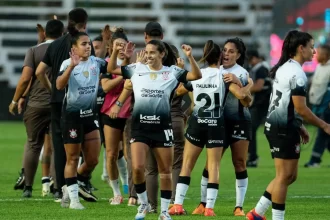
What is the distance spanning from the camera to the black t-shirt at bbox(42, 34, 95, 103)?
14.0 meters

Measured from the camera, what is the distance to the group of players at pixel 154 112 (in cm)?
1150

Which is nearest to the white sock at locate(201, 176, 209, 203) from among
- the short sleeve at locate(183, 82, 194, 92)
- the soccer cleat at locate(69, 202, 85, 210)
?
the short sleeve at locate(183, 82, 194, 92)

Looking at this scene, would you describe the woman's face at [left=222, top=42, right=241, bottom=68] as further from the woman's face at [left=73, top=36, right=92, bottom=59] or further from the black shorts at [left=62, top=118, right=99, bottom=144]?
the black shorts at [left=62, top=118, right=99, bottom=144]

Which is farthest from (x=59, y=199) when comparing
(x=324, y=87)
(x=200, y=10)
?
(x=200, y=10)

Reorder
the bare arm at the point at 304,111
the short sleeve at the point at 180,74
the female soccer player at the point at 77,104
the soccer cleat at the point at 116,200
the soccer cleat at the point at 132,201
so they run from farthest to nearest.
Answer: the soccer cleat at the point at 116,200 → the soccer cleat at the point at 132,201 → the female soccer player at the point at 77,104 → the short sleeve at the point at 180,74 → the bare arm at the point at 304,111

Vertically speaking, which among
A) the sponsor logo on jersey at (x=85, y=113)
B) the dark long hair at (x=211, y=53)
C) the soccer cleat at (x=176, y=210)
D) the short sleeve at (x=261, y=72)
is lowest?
the soccer cleat at (x=176, y=210)

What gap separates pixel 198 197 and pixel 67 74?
134 inches

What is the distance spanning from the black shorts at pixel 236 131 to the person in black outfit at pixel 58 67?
2003mm

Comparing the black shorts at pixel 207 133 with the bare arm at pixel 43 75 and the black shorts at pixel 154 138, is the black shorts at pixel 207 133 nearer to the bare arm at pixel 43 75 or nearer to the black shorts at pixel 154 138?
the black shorts at pixel 154 138

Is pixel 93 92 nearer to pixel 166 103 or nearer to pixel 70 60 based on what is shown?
pixel 70 60

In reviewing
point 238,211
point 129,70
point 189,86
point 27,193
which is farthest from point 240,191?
point 27,193

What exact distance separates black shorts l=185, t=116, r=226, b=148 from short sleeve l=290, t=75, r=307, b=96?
188cm

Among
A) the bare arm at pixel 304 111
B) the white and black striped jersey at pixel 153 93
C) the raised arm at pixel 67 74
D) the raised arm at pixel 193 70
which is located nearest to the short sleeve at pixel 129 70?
the white and black striped jersey at pixel 153 93

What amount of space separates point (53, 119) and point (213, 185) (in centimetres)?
233
